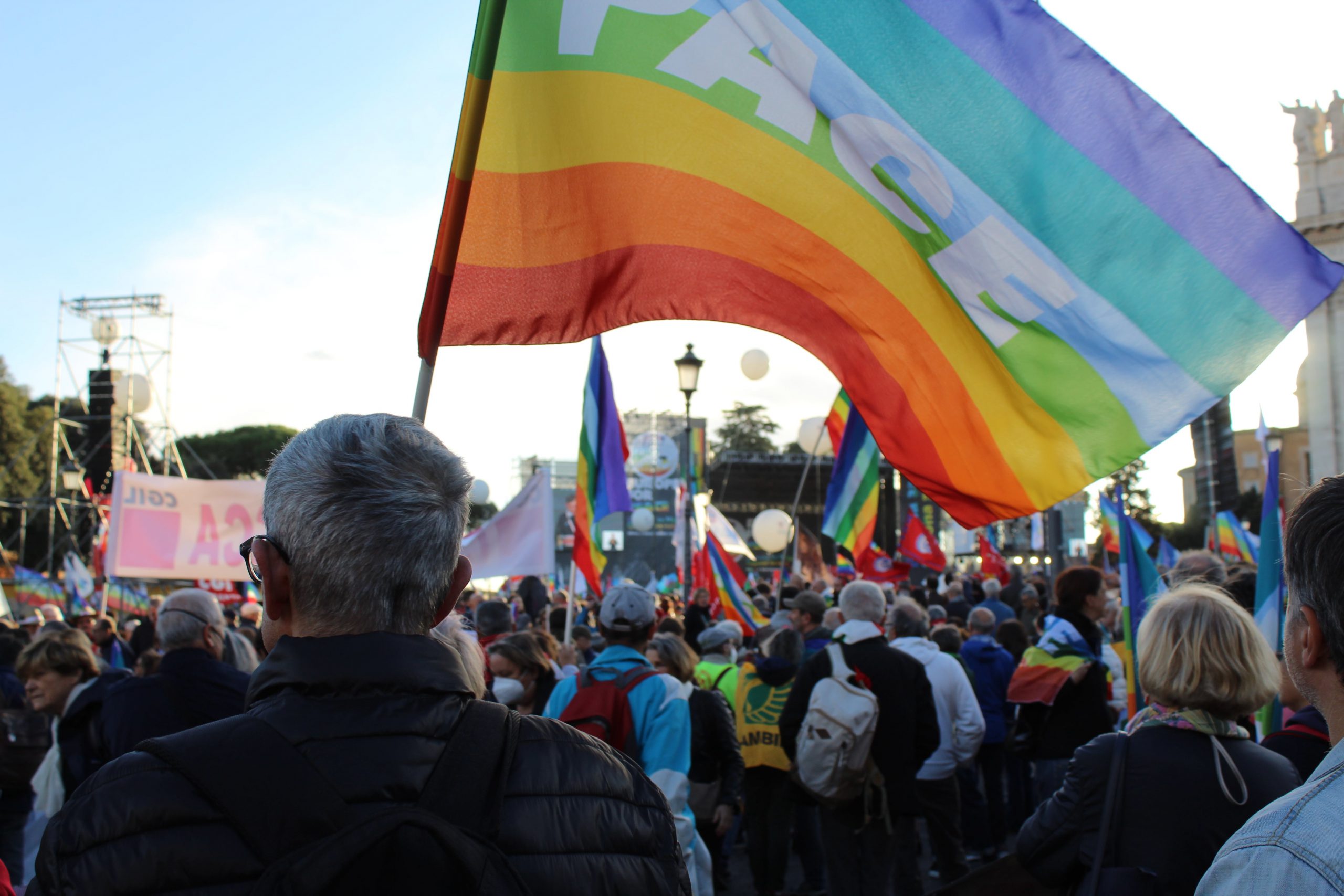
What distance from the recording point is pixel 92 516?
3844cm

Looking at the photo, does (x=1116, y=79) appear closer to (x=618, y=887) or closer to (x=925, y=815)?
(x=618, y=887)

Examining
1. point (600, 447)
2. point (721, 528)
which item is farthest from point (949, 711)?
point (721, 528)

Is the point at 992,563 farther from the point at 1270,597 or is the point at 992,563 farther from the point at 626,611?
the point at 626,611

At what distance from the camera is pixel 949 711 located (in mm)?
6324

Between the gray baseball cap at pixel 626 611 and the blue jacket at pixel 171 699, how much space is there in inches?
55.0

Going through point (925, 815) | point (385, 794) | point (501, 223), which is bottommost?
point (925, 815)

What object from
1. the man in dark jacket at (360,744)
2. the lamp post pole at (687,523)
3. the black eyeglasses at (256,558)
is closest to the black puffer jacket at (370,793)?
the man in dark jacket at (360,744)

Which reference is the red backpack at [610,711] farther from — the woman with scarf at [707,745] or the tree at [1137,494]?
the tree at [1137,494]

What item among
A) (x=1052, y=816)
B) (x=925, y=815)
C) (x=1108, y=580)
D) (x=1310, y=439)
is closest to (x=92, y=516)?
(x=1108, y=580)

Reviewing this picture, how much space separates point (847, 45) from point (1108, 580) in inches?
540

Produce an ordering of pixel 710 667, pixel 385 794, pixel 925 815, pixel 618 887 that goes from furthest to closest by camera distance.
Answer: pixel 710 667 → pixel 925 815 → pixel 618 887 → pixel 385 794

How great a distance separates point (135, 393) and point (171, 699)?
3348 cm

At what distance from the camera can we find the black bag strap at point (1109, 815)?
2514 millimetres

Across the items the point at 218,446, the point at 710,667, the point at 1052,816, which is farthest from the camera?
the point at 218,446
